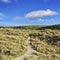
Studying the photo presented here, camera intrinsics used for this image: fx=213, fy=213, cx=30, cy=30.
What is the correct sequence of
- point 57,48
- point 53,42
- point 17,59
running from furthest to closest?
point 53,42
point 57,48
point 17,59

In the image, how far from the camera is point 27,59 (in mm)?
24641

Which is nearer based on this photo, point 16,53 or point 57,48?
point 16,53

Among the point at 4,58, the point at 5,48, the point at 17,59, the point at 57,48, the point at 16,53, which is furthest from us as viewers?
the point at 57,48

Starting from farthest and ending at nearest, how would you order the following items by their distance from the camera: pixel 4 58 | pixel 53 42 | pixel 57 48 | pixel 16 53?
pixel 53 42 → pixel 57 48 → pixel 16 53 → pixel 4 58

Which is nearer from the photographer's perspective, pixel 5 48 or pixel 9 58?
pixel 9 58

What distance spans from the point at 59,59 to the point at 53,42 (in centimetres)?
1554

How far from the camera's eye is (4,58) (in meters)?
24.3

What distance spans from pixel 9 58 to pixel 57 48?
13149 millimetres

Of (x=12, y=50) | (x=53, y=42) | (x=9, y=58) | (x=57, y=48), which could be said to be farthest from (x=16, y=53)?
(x=53, y=42)

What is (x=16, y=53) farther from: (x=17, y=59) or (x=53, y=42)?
(x=53, y=42)

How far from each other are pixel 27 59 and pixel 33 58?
2.93 feet

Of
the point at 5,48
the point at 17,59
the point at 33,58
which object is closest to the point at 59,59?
the point at 33,58

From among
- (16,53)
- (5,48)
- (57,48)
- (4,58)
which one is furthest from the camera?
(57,48)

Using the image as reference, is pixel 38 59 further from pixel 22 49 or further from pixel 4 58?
pixel 22 49
